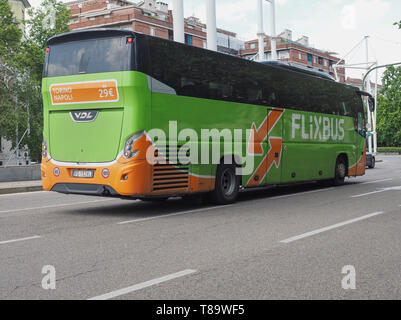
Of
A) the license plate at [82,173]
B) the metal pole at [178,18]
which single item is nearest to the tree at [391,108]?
the metal pole at [178,18]

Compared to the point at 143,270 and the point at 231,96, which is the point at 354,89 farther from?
the point at 143,270

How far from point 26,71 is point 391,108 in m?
68.6

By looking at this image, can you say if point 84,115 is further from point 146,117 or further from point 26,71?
point 26,71

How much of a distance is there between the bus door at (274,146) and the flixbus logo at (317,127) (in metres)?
0.81

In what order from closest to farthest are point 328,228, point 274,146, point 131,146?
1. point 328,228
2. point 131,146
3. point 274,146

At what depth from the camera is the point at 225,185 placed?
1221 centimetres

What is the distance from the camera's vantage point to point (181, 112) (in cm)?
1064

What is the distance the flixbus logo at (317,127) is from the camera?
49.2 feet

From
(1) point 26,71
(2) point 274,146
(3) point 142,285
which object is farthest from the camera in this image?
(1) point 26,71

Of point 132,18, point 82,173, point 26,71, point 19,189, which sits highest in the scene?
point 132,18

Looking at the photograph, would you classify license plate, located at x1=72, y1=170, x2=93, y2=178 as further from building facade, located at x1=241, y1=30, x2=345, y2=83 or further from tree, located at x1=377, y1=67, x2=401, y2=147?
tree, located at x1=377, y1=67, x2=401, y2=147

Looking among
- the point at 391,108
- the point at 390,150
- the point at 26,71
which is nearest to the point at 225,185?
the point at 26,71

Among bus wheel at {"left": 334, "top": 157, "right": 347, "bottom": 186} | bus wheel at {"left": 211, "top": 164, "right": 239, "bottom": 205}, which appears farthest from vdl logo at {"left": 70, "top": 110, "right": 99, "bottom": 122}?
bus wheel at {"left": 334, "top": 157, "right": 347, "bottom": 186}
